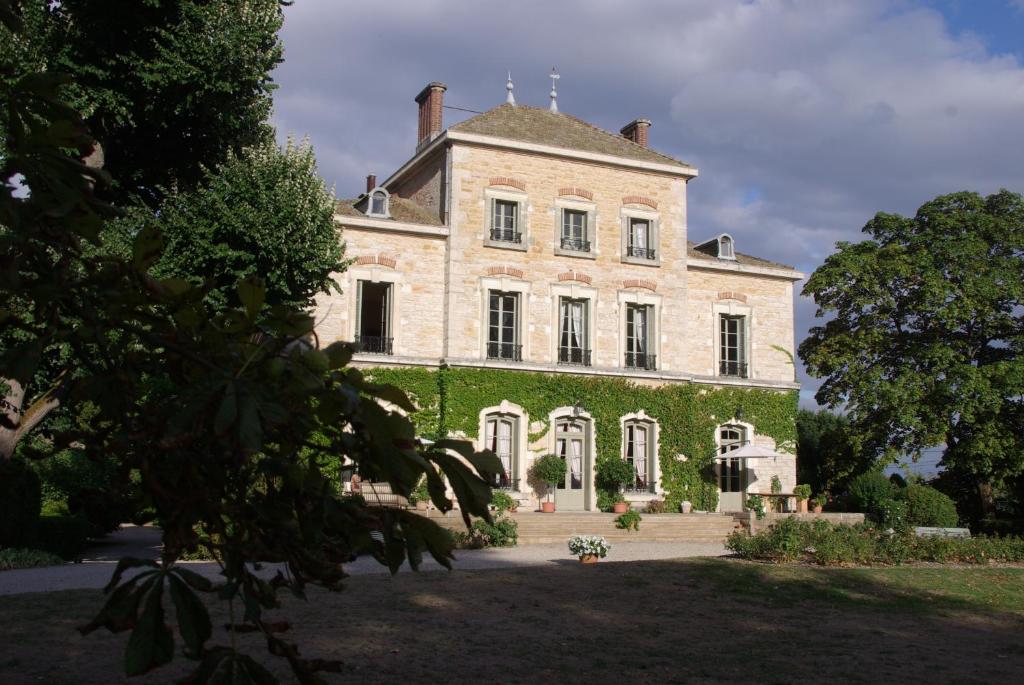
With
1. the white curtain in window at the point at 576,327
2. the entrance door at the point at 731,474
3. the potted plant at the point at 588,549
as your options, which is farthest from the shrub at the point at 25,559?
the entrance door at the point at 731,474

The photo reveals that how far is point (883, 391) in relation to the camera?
Result: 24.2 m

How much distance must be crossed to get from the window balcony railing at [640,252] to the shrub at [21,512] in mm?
16332

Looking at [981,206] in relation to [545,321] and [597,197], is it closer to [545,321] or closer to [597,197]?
[597,197]

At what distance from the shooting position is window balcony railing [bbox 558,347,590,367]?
25.1 meters

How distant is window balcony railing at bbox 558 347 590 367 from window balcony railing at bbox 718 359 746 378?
4.44 m

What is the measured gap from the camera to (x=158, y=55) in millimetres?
14539

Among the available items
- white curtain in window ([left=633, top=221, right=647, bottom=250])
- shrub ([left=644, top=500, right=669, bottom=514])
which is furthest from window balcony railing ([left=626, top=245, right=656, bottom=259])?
shrub ([left=644, top=500, right=669, bottom=514])

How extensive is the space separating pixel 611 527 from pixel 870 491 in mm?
7549

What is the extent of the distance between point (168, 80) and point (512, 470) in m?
13.2

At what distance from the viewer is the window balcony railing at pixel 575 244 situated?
25484 millimetres

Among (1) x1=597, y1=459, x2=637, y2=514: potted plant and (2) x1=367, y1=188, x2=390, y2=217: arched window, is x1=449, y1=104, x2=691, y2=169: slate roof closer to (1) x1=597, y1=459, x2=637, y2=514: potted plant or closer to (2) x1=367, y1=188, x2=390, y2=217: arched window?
(2) x1=367, y1=188, x2=390, y2=217: arched window

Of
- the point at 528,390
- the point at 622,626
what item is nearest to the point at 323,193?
the point at 528,390

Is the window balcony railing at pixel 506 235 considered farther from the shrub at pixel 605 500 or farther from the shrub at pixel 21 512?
the shrub at pixel 21 512

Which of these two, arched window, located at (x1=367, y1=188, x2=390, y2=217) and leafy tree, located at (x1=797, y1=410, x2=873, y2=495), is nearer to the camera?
arched window, located at (x1=367, y1=188, x2=390, y2=217)
